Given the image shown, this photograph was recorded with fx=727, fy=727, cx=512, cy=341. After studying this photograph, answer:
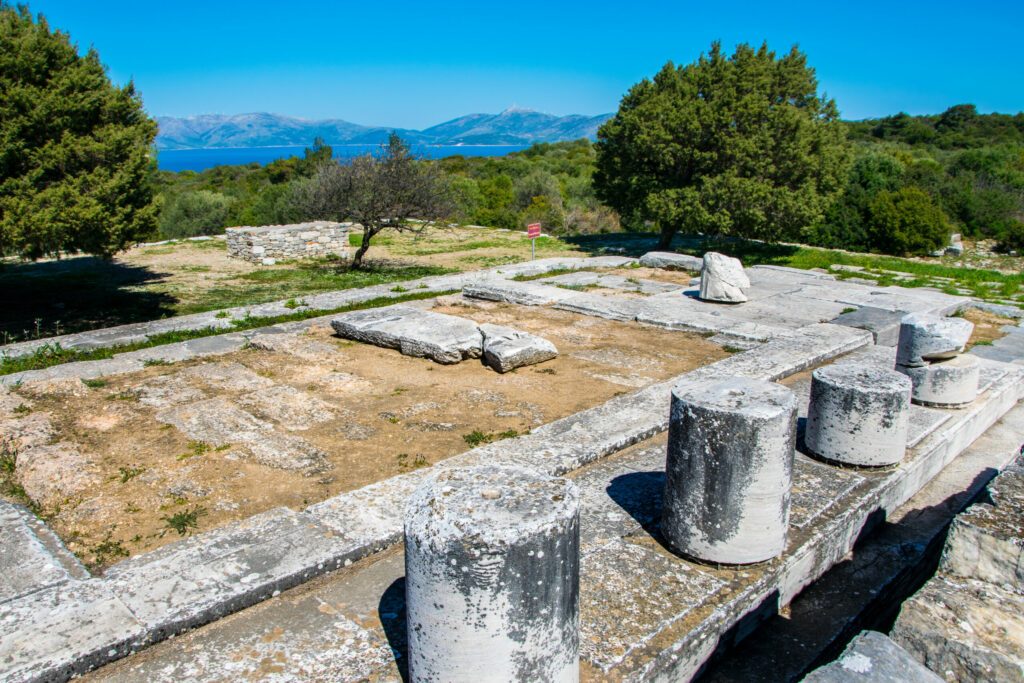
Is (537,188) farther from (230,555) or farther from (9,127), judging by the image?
(230,555)

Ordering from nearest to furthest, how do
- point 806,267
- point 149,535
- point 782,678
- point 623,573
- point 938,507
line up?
point 782,678
point 623,573
point 149,535
point 938,507
point 806,267

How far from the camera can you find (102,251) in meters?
10.8

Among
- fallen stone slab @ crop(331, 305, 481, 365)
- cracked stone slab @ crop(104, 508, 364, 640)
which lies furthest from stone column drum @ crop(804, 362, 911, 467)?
fallen stone slab @ crop(331, 305, 481, 365)

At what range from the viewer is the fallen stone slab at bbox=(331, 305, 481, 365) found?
8.50m

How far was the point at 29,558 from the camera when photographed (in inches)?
167

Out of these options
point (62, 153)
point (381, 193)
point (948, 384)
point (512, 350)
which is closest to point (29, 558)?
point (512, 350)

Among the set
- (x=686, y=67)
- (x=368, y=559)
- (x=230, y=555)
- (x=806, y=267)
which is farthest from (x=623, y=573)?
(x=686, y=67)

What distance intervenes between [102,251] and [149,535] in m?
7.59

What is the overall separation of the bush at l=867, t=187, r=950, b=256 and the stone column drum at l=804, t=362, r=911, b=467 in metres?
18.5

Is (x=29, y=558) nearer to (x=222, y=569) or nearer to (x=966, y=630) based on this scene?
(x=222, y=569)

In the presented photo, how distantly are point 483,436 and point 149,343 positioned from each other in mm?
5427

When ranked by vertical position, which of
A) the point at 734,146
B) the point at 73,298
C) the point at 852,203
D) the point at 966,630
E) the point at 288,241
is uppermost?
the point at 734,146

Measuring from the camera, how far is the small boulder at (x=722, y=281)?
37.8 ft

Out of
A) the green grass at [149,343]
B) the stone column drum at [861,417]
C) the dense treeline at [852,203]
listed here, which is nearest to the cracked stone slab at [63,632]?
the stone column drum at [861,417]
